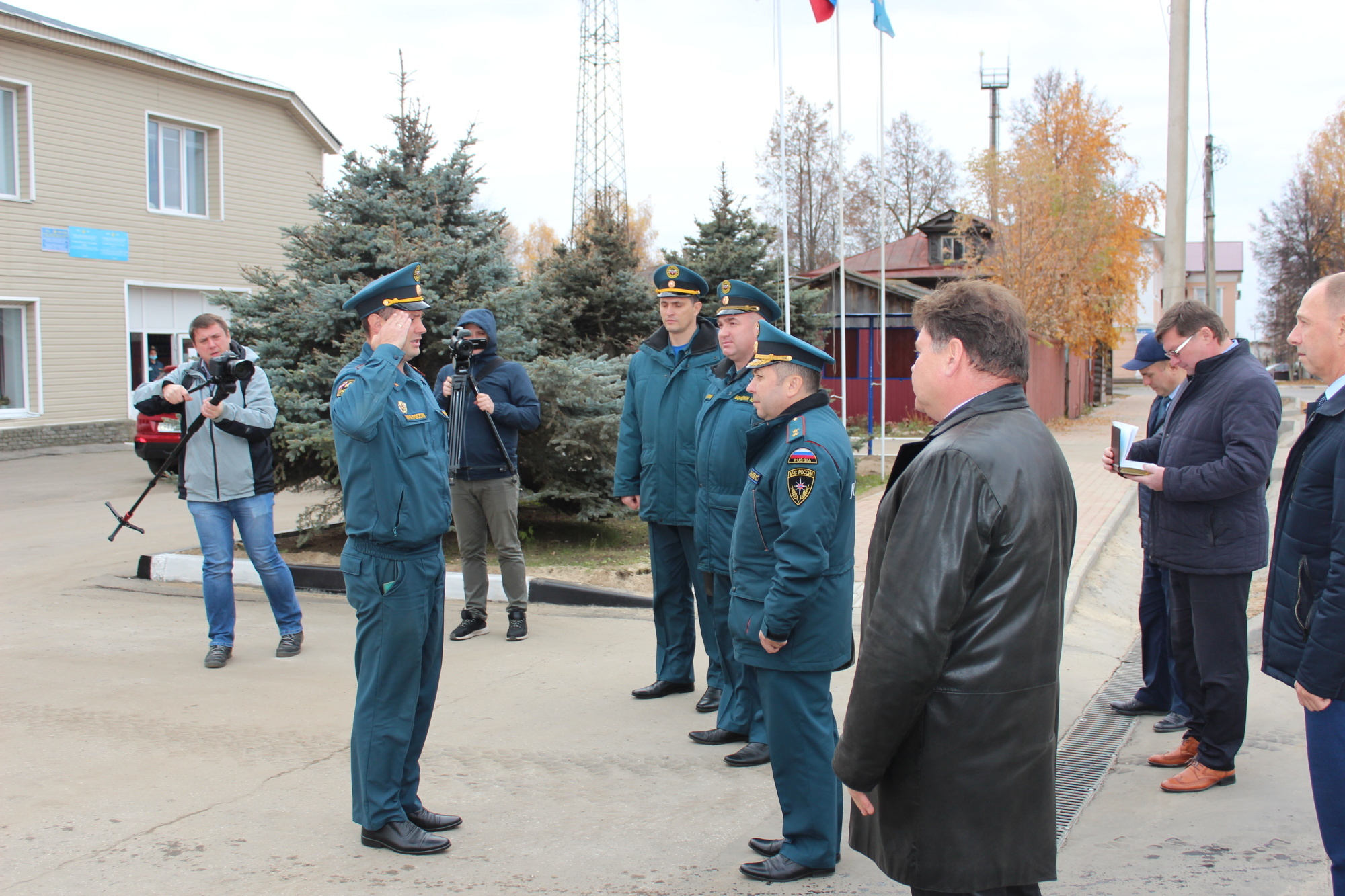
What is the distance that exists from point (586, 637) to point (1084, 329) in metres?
23.3

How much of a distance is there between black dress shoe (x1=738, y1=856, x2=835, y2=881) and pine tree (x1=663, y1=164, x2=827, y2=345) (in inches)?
475

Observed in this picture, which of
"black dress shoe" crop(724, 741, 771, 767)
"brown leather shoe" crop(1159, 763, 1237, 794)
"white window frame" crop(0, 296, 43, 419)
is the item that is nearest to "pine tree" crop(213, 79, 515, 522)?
"black dress shoe" crop(724, 741, 771, 767)

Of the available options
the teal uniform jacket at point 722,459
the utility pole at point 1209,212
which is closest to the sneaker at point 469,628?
the teal uniform jacket at point 722,459

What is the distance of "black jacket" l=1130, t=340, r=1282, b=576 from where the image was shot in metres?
4.07

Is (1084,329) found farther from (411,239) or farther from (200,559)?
(200,559)

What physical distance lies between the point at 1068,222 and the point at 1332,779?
24762mm

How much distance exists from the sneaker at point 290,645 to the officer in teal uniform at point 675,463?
2.18 metres

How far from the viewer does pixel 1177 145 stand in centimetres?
1044

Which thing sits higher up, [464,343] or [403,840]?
[464,343]

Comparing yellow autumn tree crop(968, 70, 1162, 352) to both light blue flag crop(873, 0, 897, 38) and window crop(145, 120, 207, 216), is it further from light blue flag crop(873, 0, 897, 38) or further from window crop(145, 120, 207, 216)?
window crop(145, 120, 207, 216)

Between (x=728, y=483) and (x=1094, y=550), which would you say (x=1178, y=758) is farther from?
(x=1094, y=550)

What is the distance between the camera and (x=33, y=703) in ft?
16.6

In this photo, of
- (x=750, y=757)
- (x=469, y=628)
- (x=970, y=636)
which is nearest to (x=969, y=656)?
(x=970, y=636)

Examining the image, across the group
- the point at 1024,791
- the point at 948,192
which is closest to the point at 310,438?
the point at 1024,791
